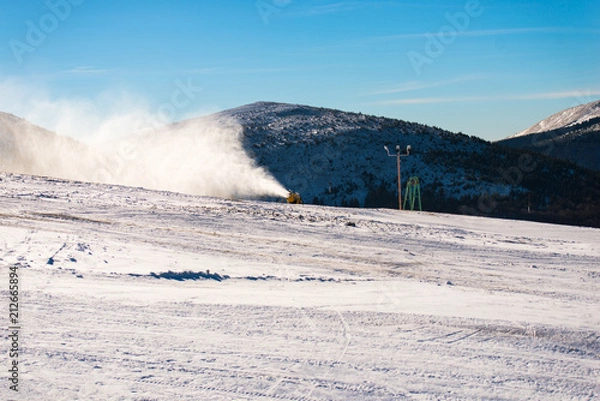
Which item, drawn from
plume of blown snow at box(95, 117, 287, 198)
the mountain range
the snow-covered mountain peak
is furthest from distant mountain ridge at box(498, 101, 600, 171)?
plume of blown snow at box(95, 117, 287, 198)

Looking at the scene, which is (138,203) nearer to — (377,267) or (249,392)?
(377,267)

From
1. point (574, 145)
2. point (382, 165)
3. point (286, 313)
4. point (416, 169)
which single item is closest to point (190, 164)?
point (382, 165)

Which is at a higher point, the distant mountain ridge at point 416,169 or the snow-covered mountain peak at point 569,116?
the snow-covered mountain peak at point 569,116

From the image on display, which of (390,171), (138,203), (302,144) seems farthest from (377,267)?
(302,144)

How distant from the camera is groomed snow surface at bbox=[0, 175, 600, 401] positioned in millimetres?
5484

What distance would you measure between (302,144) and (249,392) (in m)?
56.6

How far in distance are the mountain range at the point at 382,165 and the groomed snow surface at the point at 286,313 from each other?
2262cm

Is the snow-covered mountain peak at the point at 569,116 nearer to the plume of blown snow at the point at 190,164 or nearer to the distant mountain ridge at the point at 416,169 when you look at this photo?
the distant mountain ridge at the point at 416,169

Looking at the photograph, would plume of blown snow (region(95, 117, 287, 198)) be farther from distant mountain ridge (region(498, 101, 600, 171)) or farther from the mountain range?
distant mountain ridge (region(498, 101, 600, 171))

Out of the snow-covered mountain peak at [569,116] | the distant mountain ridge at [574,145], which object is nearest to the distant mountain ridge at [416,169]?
the distant mountain ridge at [574,145]

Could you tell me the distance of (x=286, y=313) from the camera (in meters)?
7.56

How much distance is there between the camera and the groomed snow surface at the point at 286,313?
548cm

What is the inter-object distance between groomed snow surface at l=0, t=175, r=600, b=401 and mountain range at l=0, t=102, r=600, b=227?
22.6 meters

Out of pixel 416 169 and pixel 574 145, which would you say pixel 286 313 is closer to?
pixel 416 169
